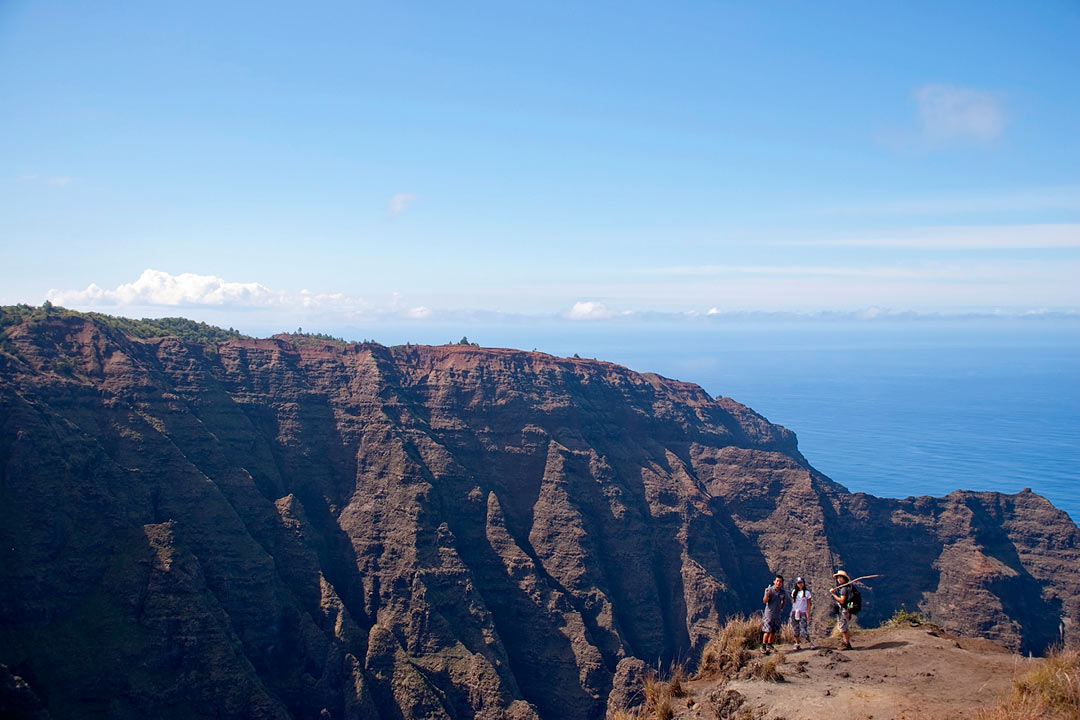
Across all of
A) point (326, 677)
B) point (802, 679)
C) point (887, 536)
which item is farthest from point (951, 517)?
point (802, 679)

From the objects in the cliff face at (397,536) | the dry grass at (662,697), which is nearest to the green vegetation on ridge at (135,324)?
the cliff face at (397,536)

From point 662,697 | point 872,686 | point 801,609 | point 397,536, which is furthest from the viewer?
point 397,536

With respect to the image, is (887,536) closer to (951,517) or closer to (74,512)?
(951,517)

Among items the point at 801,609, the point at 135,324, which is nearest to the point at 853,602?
the point at 801,609

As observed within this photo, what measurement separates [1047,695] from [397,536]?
39923 millimetres

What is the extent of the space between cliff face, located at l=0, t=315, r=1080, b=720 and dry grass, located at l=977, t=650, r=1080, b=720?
29371 mm

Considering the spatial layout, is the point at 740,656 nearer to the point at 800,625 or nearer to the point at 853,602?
the point at 800,625

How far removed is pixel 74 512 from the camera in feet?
115

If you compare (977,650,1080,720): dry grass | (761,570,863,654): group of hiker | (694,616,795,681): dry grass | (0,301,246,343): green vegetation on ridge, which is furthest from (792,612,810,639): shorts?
(0,301,246,343): green vegetation on ridge

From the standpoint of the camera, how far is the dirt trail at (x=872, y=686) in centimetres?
1143

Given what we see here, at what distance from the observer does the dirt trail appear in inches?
450

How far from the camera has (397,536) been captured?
4575 centimetres

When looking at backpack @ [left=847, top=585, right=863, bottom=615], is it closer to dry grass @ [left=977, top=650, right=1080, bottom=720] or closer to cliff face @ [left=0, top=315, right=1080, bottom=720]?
dry grass @ [left=977, top=650, right=1080, bottom=720]

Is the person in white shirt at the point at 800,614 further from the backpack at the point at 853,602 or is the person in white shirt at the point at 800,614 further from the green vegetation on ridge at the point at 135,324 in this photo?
the green vegetation on ridge at the point at 135,324
